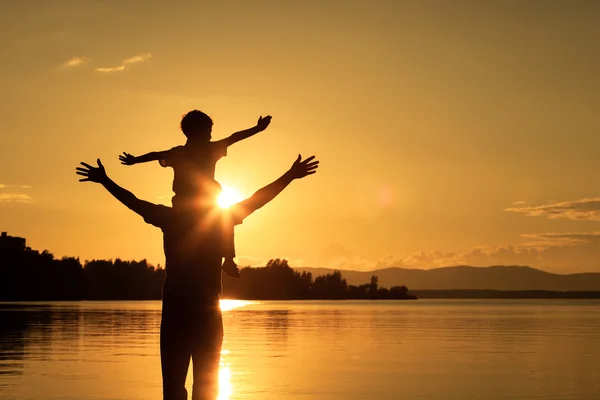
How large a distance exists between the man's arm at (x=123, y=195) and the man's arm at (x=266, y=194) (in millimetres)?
639

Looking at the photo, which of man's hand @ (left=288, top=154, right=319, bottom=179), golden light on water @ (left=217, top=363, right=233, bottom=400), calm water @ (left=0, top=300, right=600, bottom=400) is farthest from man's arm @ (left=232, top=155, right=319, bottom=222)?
calm water @ (left=0, top=300, right=600, bottom=400)

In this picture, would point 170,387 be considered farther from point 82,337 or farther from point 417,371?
point 82,337

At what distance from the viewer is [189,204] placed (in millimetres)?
6613

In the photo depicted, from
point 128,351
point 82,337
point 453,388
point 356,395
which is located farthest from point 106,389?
point 82,337

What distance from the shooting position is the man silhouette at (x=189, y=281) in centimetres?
659

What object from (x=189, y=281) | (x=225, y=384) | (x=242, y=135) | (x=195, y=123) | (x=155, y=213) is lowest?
(x=225, y=384)

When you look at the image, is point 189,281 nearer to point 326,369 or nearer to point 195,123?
point 195,123

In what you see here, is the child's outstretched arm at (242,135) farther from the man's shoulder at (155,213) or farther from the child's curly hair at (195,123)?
the man's shoulder at (155,213)

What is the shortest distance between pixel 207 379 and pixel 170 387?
0.31m

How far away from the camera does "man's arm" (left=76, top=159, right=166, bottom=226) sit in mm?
6609

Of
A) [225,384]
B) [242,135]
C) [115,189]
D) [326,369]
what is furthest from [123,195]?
[326,369]

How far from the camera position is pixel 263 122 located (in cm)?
674

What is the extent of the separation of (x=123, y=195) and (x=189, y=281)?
83 cm

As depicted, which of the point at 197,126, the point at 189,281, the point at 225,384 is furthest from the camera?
the point at 225,384
